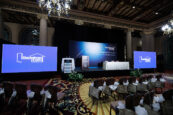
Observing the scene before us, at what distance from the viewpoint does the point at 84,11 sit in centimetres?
802

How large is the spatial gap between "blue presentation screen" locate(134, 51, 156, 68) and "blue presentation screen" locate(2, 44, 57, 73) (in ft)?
21.4

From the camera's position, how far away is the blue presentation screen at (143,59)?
Answer: 7.38m

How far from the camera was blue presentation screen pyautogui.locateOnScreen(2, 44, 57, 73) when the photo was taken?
512 cm

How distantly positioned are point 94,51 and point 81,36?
7.38 feet

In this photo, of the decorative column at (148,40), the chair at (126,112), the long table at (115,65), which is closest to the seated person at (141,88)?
the chair at (126,112)

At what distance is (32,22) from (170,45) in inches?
669

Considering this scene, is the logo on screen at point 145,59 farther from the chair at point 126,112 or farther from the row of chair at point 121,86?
the chair at point 126,112

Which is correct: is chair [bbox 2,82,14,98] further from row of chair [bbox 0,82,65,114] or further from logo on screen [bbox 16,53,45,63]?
logo on screen [bbox 16,53,45,63]

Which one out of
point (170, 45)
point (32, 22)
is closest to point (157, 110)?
point (32, 22)

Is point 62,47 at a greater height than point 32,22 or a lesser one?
lesser

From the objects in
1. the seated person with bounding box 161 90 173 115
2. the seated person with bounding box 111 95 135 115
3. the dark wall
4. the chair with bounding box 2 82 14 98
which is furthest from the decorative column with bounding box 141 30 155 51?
the chair with bounding box 2 82 14 98

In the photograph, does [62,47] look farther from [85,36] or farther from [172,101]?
[172,101]

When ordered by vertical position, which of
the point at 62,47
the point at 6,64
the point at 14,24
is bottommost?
the point at 6,64

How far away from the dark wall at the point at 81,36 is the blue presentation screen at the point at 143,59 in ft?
8.72
